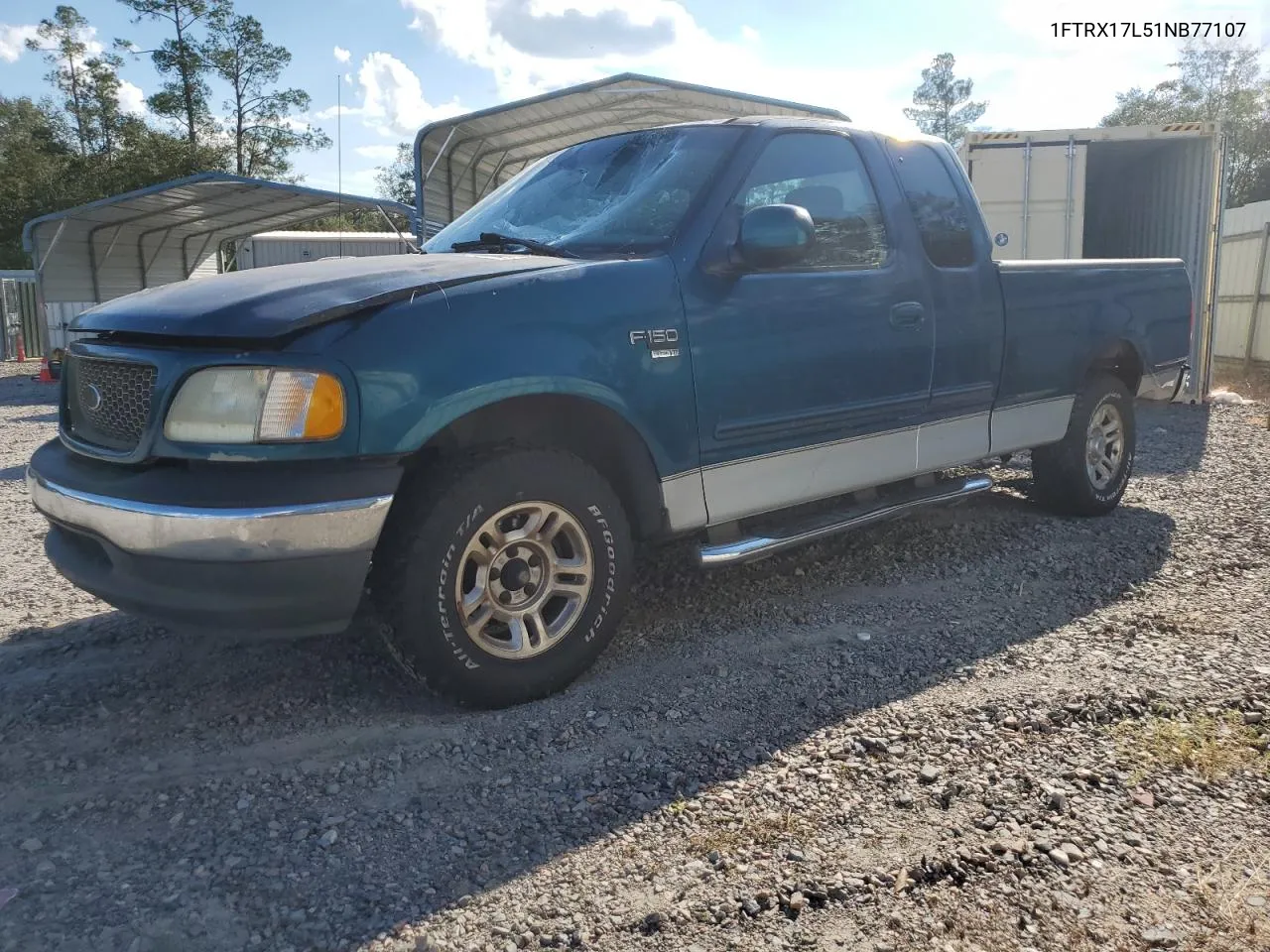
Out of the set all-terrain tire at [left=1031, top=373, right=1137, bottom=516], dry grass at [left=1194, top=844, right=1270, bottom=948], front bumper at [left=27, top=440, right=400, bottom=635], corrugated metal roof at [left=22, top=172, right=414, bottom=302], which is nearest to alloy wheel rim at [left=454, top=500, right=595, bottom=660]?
front bumper at [left=27, top=440, right=400, bottom=635]

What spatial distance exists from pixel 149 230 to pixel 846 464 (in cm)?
2438

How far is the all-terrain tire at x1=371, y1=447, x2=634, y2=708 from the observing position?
10.0 ft

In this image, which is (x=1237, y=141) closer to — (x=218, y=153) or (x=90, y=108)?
(x=218, y=153)

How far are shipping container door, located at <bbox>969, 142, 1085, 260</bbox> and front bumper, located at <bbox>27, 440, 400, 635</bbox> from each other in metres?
9.59

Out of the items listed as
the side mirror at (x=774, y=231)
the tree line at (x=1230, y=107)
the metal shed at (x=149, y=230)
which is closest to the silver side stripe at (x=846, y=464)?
the side mirror at (x=774, y=231)

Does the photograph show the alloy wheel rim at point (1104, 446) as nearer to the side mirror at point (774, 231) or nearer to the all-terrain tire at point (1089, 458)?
the all-terrain tire at point (1089, 458)

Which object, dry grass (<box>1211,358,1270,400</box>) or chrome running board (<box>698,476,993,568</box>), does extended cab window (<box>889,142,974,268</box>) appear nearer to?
chrome running board (<box>698,476,993,568</box>)

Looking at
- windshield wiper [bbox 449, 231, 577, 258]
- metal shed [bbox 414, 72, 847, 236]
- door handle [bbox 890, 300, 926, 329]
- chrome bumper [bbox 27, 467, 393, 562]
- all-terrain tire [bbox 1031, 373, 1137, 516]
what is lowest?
all-terrain tire [bbox 1031, 373, 1137, 516]

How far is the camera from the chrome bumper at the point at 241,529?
9.12 ft

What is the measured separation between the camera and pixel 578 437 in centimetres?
357

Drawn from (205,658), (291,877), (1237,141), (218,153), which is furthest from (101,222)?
(1237,141)

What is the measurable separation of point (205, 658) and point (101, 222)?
2194 cm

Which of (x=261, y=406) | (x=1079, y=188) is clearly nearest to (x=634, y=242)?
(x=261, y=406)

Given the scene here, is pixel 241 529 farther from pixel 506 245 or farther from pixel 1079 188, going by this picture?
pixel 1079 188
